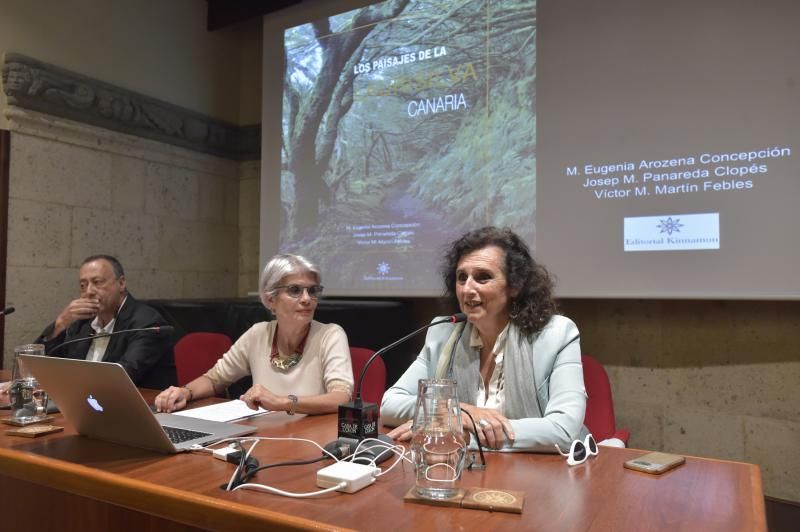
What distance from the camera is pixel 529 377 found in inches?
66.8

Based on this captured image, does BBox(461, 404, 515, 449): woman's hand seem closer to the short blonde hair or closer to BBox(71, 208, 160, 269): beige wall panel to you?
the short blonde hair

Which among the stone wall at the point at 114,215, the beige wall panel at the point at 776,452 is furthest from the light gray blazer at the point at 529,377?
the stone wall at the point at 114,215

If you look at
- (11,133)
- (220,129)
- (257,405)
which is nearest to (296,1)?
(220,129)

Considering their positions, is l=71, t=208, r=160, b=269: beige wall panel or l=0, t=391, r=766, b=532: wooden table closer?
l=0, t=391, r=766, b=532: wooden table

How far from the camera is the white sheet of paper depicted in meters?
1.73

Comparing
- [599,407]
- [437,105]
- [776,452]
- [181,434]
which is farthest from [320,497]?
[437,105]

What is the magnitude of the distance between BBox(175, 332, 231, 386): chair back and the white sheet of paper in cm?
91

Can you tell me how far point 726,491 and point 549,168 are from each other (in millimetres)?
2284

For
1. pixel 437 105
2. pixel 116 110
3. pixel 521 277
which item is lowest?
pixel 521 277

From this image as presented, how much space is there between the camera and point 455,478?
3.49ft

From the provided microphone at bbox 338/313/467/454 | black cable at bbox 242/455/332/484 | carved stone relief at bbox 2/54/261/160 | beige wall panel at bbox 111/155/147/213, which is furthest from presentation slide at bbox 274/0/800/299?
black cable at bbox 242/455/332/484

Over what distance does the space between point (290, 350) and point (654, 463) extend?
1.36 metres

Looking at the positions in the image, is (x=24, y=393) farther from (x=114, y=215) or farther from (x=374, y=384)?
(x=114, y=215)

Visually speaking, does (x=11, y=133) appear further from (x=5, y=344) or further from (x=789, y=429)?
(x=789, y=429)
